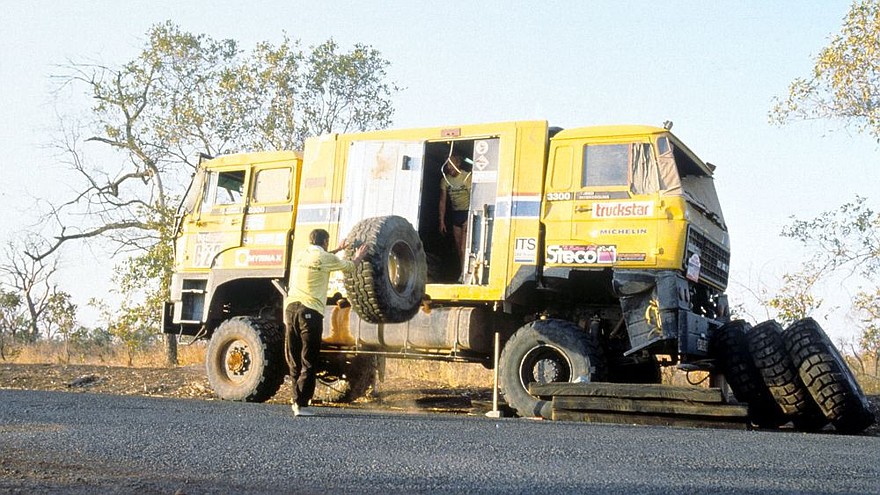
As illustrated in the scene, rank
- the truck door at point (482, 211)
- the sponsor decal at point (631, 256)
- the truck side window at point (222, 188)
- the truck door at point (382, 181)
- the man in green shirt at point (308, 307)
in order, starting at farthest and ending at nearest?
the truck side window at point (222, 188), the truck door at point (382, 181), the truck door at point (482, 211), the sponsor decal at point (631, 256), the man in green shirt at point (308, 307)

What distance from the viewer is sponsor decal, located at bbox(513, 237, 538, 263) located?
→ 10.4 m

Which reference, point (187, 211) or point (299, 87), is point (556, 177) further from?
point (299, 87)

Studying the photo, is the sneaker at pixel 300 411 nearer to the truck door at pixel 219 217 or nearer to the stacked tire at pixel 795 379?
the truck door at pixel 219 217

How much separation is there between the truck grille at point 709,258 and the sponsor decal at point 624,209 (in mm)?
491

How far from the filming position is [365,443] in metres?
6.41

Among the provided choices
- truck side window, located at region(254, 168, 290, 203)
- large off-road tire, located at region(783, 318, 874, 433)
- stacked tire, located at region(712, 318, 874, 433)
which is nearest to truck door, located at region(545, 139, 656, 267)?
stacked tire, located at region(712, 318, 874, 433)

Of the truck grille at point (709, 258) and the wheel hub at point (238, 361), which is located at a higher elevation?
the truck grille at point (709, 258)

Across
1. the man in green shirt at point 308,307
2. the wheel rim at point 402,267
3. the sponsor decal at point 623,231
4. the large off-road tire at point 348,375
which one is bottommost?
the large off-road tire at point 348,375

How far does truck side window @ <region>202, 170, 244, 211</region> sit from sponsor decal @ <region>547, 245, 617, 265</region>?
15.3 feet

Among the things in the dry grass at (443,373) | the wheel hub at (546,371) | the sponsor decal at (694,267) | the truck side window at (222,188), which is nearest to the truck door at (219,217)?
the truck side window at (222,188)

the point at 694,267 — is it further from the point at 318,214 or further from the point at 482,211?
the point at 318,214

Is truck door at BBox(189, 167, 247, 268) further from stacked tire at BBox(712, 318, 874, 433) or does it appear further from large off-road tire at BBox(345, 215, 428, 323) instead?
stacked tire at BBox(712, 318, 874, 433)

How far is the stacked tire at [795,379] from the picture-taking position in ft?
29.9

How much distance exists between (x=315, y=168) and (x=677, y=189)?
4568 mm
